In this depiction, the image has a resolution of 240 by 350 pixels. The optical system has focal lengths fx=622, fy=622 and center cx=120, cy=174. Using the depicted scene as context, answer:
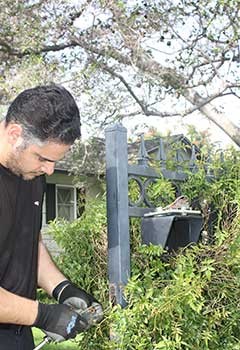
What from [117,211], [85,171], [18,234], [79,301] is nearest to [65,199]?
[85,171]

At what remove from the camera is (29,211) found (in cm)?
268

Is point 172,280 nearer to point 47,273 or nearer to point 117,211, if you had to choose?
point 117,211

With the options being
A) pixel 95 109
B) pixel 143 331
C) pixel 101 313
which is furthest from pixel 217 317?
pixel 95 109

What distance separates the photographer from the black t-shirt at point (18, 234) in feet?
8.27

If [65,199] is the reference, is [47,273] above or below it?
below

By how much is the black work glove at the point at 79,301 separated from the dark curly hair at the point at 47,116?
753 millimetres

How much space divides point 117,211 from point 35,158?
2.49 feet

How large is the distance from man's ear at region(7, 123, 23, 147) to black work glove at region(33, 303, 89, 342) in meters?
0.65

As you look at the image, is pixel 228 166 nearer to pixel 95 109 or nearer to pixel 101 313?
pixel 101 313

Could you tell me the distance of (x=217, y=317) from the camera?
298 centimetres

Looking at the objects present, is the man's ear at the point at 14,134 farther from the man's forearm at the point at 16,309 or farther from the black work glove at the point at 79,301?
the black work glove at the point at 79,301

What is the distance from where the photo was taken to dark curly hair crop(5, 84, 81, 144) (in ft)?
7.80

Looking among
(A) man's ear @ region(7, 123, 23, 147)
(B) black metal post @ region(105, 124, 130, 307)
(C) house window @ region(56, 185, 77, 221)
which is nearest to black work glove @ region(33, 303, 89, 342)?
(B) black metal post @ region(105, 124, 130, 307)

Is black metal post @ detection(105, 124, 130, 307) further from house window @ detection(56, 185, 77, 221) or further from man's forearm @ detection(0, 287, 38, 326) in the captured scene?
house window @ detection(56, 185, 77, 221)
